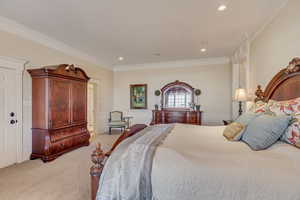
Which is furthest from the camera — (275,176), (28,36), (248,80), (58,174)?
(248,80)

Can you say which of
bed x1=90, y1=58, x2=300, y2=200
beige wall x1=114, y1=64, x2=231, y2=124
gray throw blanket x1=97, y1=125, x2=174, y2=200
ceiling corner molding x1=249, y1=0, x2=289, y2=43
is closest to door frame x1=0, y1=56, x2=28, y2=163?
bed x1=90, y1=58, x2=300, y2=200

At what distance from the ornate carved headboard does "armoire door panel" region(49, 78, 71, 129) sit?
4014 mm

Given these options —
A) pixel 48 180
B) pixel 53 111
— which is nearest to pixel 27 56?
pixel 53 111

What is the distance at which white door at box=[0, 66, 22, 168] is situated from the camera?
9.46 ft

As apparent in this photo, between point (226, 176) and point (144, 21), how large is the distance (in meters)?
2.76

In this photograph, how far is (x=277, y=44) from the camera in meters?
2.54

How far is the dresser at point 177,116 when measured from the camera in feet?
17.7

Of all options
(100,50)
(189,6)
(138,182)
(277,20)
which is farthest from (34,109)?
(277,20)

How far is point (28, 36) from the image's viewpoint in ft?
10.7

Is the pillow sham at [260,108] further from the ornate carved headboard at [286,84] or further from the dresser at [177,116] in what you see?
the dresser at [177,116]

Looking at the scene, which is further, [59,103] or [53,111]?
[59,103]

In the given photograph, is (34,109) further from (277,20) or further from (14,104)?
(277,20)

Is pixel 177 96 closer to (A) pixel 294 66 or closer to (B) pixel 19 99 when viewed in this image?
(A) pixel 294 66

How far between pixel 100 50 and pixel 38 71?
187 centimetres
